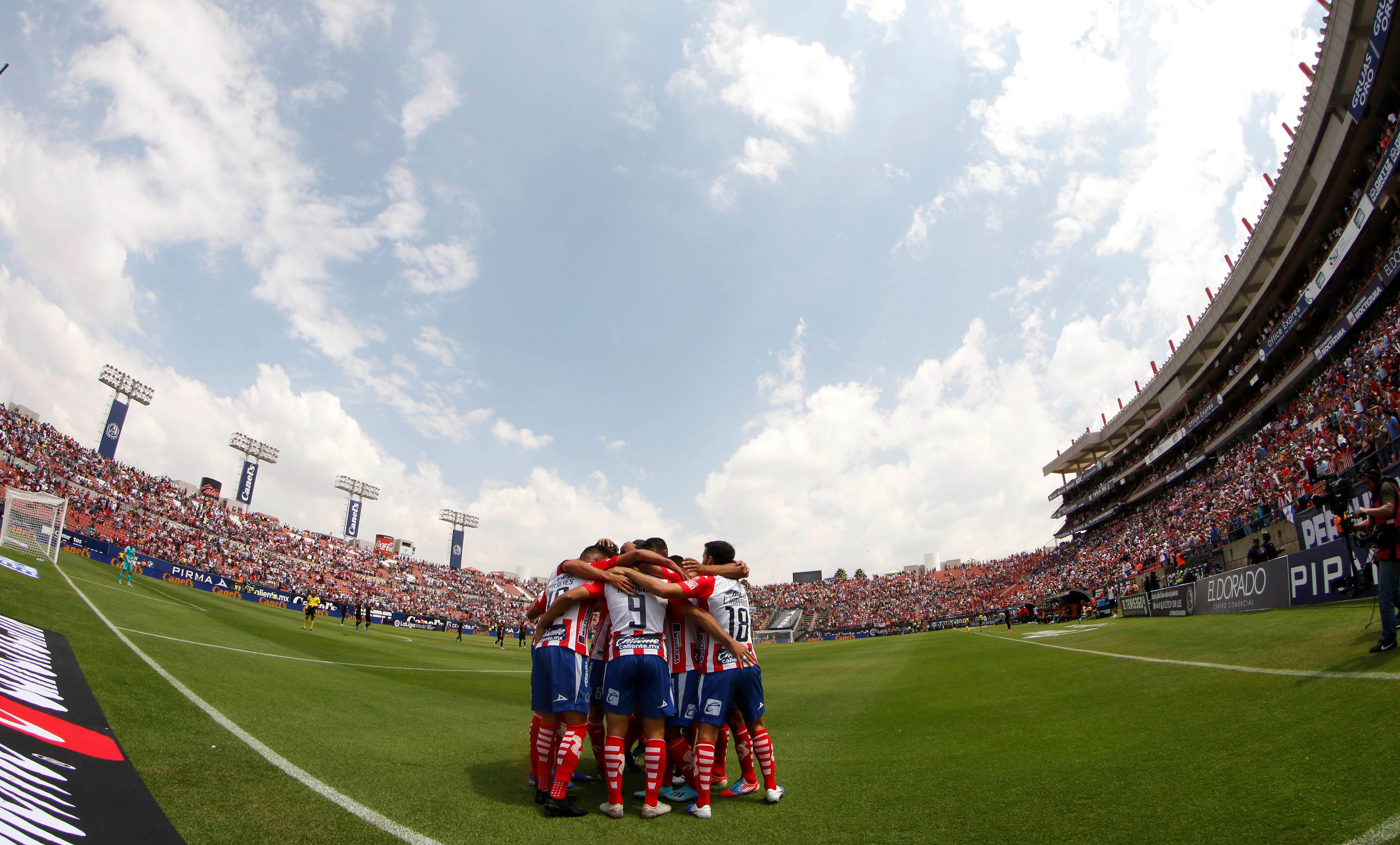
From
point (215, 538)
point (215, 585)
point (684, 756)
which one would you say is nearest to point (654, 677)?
point (684, 756)

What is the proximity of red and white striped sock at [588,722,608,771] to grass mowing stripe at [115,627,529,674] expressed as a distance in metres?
11.6

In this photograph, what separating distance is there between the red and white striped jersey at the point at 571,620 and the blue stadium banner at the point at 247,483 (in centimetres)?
7493

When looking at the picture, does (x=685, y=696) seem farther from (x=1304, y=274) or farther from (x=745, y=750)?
(x=1304, y=274)

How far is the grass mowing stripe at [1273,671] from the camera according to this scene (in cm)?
520

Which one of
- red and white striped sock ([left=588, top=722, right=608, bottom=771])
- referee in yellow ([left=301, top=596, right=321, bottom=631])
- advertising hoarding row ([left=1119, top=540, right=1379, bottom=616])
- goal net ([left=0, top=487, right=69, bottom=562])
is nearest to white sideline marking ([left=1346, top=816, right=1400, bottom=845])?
red and white striped sock ([left=588, top=722, right=608, bottom=771])

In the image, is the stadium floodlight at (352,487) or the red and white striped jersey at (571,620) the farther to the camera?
the stadium floodlight at (352,487)

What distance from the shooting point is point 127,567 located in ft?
102

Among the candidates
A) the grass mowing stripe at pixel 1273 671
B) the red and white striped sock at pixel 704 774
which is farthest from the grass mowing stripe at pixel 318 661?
the grass mowing stripe at pixel 1273 671

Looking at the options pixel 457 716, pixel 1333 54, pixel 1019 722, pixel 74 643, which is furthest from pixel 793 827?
pixel 1333 54

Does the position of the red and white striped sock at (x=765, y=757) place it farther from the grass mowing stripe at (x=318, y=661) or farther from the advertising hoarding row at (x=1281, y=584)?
the grass mowing stripe at (x=318, y=661)

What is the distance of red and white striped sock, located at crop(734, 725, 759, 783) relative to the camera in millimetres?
5273

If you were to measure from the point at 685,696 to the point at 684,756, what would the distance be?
533mm

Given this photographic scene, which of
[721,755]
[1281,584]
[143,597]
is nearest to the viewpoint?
[721,755]

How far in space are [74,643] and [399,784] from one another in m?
8.47
